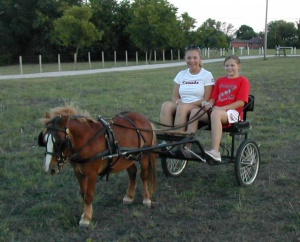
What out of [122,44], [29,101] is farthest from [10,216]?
[122,44]

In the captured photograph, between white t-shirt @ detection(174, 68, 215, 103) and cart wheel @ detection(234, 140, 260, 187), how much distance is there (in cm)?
89

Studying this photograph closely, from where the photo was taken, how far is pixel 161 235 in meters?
4.32

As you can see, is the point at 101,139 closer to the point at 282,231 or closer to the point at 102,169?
the point at 102,169

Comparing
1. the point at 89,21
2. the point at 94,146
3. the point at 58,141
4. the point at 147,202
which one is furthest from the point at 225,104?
the point at 89,21

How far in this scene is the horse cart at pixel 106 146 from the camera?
160 inches

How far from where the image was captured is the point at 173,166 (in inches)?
254

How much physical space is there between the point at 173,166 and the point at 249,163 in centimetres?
107

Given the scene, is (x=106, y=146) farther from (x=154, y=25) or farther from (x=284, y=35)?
(x=284, y=35)

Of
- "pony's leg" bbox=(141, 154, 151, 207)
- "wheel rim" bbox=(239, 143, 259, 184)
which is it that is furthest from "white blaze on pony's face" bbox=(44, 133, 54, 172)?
"wheel rim" bbox=(239, 143, 259, 184)

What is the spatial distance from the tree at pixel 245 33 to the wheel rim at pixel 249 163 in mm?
127251

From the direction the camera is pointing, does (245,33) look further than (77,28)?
Yes

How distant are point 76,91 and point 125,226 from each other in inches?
474

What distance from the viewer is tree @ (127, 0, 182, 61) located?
149 ft

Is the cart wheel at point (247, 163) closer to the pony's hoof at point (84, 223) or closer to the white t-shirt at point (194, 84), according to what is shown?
the white t-shirt at point (194, 84)
